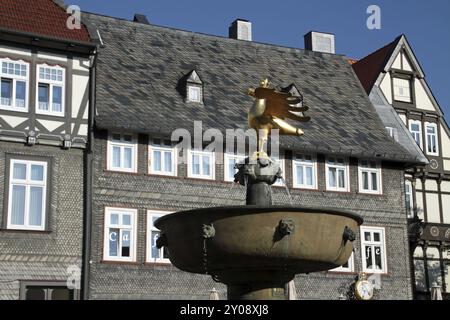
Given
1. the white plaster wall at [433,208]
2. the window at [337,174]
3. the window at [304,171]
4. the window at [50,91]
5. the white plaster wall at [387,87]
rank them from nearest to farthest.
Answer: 1. the window at [50,91]
2. the window at [304,171]
3. the window at [337,174]
4. the white plaster wall at [433,208]
5. the white plaster wall at [387,87]

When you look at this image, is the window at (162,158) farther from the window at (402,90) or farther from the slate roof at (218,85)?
the window at (402,90)

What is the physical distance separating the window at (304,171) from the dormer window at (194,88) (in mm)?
4177

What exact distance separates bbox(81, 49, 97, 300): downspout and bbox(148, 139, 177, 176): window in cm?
228

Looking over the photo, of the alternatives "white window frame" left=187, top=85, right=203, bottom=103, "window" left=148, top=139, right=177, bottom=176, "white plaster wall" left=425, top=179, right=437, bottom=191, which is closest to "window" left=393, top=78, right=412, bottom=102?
"white plaster wall" left=425, top=179, right=437, bottom=191

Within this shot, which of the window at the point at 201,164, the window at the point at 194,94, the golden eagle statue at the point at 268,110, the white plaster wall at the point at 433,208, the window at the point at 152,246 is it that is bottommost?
the window at the point at 152,246

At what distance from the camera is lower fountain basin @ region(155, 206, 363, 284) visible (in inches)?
424


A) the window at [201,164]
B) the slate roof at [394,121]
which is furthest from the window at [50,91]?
the slate roof at [394,121]

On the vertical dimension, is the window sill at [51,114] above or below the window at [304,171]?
above

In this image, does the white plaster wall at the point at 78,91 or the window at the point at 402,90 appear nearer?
the white plaster wall at the point at 78,91

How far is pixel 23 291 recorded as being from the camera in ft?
77.0

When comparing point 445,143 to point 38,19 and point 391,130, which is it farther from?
point 38,19

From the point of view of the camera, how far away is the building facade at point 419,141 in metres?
32.9
